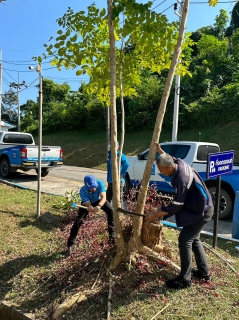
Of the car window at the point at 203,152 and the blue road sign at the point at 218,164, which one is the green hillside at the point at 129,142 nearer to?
the car window at the point at 203,152

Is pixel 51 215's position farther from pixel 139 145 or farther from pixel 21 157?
pixel 139 145

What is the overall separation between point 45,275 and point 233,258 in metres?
2.62

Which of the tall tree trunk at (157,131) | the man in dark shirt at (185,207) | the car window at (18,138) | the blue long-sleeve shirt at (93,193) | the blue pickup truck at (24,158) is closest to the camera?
the man in dark shirt at (185,207)

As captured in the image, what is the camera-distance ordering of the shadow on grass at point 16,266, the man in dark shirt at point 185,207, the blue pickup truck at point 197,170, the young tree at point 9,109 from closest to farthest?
the man in dark shirt at point 185,207 < the shadow on grass at point 16,266 < the blue pickup truck at point 197,170 < the young tree at point 9,109

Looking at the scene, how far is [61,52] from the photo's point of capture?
4.45m

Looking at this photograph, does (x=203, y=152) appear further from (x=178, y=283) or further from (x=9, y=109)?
(x=9, y=109)

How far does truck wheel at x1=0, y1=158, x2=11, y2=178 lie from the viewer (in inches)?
504

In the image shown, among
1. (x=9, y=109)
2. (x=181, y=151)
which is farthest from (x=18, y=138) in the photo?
(x=9, y=109)

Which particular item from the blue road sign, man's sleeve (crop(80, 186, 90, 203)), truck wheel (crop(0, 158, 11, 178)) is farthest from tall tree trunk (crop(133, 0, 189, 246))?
truck wheel (crop(0, 158, 11, 178))

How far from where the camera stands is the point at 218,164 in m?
4.93

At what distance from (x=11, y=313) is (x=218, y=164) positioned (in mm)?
3383

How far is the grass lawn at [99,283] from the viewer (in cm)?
339

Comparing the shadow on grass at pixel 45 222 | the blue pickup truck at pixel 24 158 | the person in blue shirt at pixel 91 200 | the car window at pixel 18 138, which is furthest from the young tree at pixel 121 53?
the car window at pixel 18 138

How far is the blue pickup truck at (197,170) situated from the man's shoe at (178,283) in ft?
13.3
